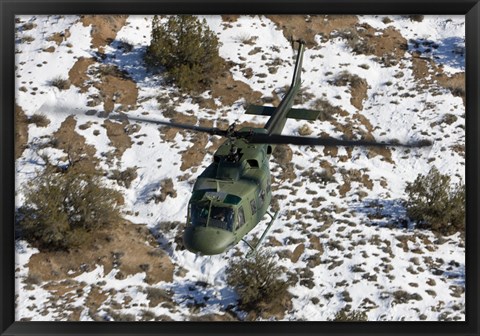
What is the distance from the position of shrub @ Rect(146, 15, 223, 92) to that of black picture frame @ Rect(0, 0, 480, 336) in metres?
7.96

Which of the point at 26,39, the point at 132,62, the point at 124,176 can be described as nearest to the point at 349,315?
the point at 124,176

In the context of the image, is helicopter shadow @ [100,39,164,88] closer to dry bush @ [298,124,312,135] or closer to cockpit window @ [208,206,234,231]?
dry bush @ [298,124,312,135]

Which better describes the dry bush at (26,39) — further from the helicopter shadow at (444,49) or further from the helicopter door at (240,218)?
the helicopter shadow at (444,49)

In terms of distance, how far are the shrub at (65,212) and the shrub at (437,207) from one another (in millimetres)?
9403

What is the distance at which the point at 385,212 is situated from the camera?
2062 centimetres

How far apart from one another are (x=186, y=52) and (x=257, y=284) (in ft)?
34.8

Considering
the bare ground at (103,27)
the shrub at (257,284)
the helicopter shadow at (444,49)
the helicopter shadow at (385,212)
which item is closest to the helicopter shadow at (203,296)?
the shrub at (257,284)

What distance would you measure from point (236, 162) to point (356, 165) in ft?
27.1

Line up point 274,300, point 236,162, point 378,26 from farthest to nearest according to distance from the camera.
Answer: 1. point 378,26
2. point 274,300
3. point 236,162

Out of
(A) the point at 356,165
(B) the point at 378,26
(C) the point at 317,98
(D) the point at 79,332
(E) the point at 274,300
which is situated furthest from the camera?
(B) the point at 378,26

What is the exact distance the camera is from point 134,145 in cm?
2220

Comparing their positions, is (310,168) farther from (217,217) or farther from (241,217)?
(217,217)

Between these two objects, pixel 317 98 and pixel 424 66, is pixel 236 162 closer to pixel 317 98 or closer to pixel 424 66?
pixel 317 98

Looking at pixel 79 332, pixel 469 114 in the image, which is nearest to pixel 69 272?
pixel 79 332
